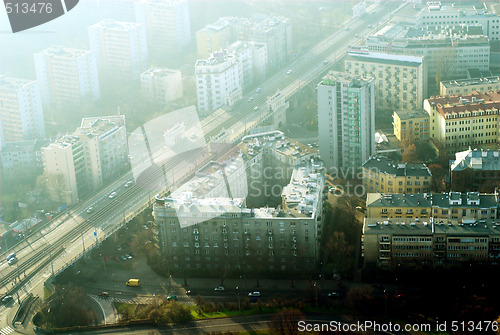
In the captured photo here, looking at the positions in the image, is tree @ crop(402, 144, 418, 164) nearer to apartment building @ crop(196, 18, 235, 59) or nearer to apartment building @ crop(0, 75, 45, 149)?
apartment building @ crop(196, 18, 235, 59)

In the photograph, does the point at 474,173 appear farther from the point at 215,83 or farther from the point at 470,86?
the point at 215,83

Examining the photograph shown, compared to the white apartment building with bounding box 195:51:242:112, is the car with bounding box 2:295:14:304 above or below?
below

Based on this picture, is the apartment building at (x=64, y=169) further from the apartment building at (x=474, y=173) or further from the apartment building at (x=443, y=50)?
the apartment building at (x=443, y=50)

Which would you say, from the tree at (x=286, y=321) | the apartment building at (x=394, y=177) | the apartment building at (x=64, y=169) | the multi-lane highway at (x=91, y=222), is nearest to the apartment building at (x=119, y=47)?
the multi-lane highway at (x=91, y=222)

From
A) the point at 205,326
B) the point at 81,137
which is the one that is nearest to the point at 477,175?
the point at 205,326

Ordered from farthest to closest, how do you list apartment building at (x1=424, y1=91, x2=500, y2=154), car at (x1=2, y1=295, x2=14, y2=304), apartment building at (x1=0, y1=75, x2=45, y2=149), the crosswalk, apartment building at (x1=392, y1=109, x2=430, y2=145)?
apartment building at (x1=0, y1=75, x2=45, y2=149) < apartment building at (x1=392, y1=109, x2=430, y2=145) < apartment building at (x1=424, y1=91, x2=500, y2=154) < car at (x1=2, y1=295, x2=14, y2=304) < the crosswalk

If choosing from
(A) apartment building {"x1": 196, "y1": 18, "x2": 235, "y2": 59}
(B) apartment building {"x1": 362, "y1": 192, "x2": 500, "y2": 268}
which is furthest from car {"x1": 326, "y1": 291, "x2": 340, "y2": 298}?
(A) apartment building {"x1": 196, "y1": 18, "x2": 235, "y2": 59}
